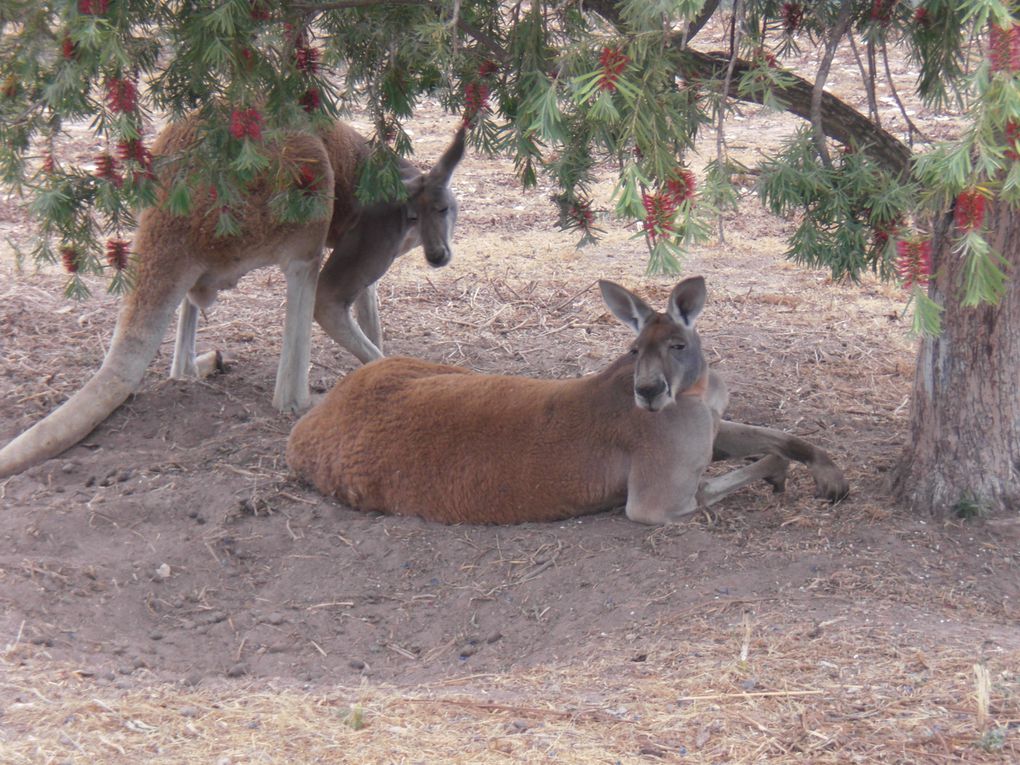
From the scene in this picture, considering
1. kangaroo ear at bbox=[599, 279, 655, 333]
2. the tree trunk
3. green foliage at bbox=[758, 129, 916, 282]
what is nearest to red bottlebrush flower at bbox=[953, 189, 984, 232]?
green foliage at bbox=[758, 129, 916, 282]

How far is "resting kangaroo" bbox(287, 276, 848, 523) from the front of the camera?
510 cm

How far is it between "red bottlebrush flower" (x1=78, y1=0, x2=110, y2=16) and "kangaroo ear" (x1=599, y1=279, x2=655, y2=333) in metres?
2.44

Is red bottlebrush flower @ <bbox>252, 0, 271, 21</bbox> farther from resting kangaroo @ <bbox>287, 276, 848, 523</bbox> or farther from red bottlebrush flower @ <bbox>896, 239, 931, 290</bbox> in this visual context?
red bottlebrush flower @ <bbox>896, 239, 931, 290</bbox>

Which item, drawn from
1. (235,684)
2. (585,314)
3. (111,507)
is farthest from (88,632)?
(585,314)

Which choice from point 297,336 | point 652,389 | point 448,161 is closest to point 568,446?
point 652,389

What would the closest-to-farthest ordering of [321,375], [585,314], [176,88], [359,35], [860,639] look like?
1. [860,639]
2. [176,88]
3. [359,35]
4. [321,375]
5. [585,314]

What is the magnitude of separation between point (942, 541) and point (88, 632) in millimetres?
3451

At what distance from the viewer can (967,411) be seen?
16.0ft

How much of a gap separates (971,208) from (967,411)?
83.3 inches

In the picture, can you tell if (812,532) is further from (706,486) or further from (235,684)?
(235,684)

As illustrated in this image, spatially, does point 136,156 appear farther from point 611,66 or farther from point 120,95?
point 611,66

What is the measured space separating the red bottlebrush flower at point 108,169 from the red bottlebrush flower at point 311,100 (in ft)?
2.34

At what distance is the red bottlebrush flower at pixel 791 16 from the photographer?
371 centimetres

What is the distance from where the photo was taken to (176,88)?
165 inches
